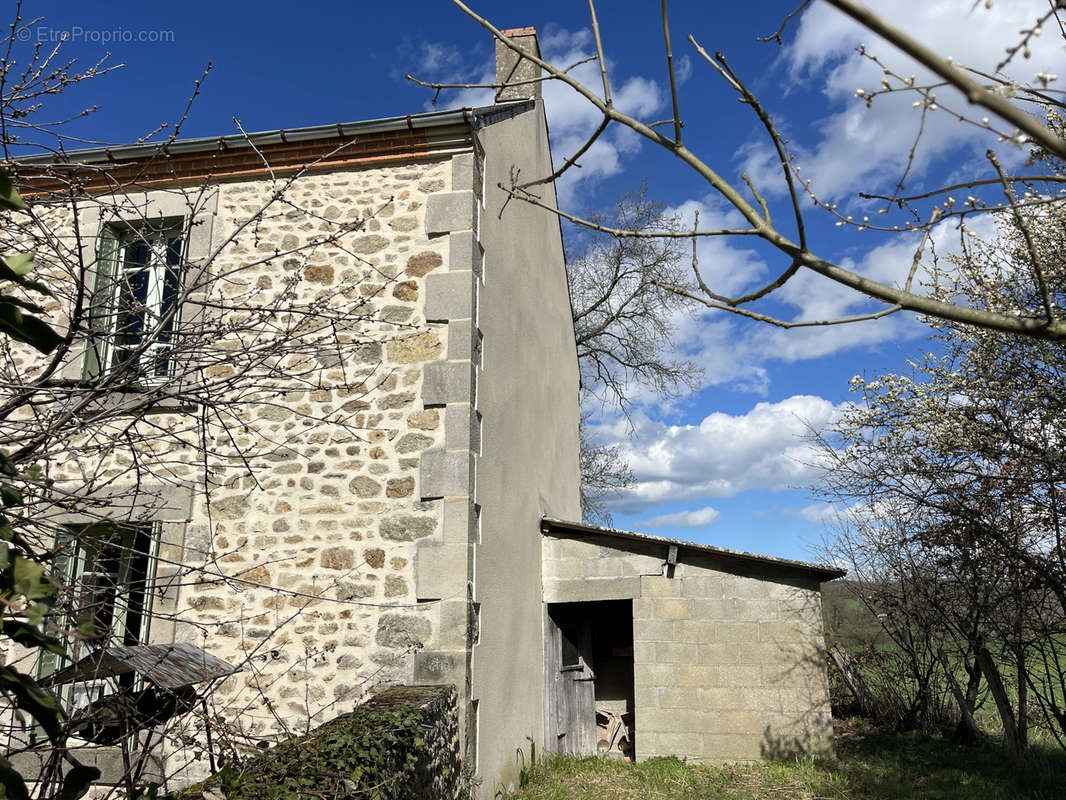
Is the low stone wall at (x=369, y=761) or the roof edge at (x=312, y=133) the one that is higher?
the roof edge at (x=312, y=133)

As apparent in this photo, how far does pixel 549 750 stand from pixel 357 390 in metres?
4.82

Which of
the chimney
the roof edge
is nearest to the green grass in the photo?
the roof edge

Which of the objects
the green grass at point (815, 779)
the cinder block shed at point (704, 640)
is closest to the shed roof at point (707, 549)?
the cinder block shed at point (704, 640)

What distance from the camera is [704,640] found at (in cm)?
809

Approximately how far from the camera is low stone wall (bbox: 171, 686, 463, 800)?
327cm

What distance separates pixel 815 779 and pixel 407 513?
470 centimetres

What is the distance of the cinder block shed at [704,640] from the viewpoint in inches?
308

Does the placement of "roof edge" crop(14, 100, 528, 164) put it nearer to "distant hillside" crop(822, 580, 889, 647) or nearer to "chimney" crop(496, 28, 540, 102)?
"chimney" crop(496, 28, 540, 102)

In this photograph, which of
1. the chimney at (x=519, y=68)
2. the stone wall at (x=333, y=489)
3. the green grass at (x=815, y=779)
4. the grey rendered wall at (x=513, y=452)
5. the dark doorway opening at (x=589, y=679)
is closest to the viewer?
the stone wall at (x=333, y=489)

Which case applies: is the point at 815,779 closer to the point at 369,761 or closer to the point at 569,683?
the point at 569,683

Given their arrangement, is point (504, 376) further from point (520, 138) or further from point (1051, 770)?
point (1051, 770)

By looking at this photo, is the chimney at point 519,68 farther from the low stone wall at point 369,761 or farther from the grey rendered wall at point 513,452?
the low stone wall at point 369,761

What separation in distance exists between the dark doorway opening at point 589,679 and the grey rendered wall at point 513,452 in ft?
1.16

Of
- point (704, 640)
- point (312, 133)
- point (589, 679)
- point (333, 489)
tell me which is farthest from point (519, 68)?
point (589, 679)
